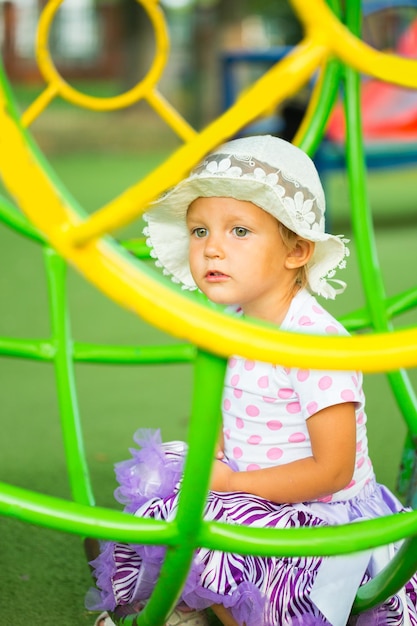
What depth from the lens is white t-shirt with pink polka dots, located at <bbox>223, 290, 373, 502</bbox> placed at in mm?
1217

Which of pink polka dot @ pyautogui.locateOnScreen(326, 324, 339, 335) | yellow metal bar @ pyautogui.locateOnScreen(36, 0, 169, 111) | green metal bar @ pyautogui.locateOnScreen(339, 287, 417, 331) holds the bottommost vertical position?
pink polka dot @ pyautogui.locateOnScreen(326, 324, 339, 335)

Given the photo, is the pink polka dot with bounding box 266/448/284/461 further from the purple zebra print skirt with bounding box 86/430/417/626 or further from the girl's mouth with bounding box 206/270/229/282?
the girl's mouth with bounding box 206/270/229/282

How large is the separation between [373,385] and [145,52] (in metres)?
8.92

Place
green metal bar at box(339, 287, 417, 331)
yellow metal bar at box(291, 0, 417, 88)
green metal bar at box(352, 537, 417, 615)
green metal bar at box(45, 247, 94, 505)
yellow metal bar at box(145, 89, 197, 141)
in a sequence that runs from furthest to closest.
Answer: yellow metal bar at box(145, 89, 197, 141) < green metal bar at box(339, 287, 417, 331) < green metal bar at box(45, 247, 94, 505) < green metal bar at box(352, 537, 417, 615) < yellow metal bar at box(291, 0, 417, 88)

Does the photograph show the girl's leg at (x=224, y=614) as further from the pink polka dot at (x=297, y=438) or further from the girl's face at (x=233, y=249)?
the girl's face at (x=233, y=249)

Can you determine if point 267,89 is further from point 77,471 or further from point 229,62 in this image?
point 229,62

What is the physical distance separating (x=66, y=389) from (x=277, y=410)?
1.36ft

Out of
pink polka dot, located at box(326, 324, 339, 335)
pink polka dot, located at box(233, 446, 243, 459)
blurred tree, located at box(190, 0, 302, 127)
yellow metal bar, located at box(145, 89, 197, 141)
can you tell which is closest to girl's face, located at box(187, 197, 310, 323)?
pink polka dot, located at box(326, 324, 339, 335)

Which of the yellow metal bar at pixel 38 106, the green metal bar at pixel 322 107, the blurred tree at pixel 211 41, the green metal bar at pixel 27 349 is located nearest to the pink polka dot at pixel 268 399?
the green metal bar at pixel 27 349

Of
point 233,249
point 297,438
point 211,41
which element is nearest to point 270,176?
point 233,249

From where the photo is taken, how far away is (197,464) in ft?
2.66

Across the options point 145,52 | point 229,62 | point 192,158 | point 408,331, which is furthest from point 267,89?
point 145,52

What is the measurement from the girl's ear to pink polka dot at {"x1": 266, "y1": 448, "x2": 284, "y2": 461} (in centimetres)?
23

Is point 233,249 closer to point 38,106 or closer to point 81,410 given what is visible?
point 38,106
